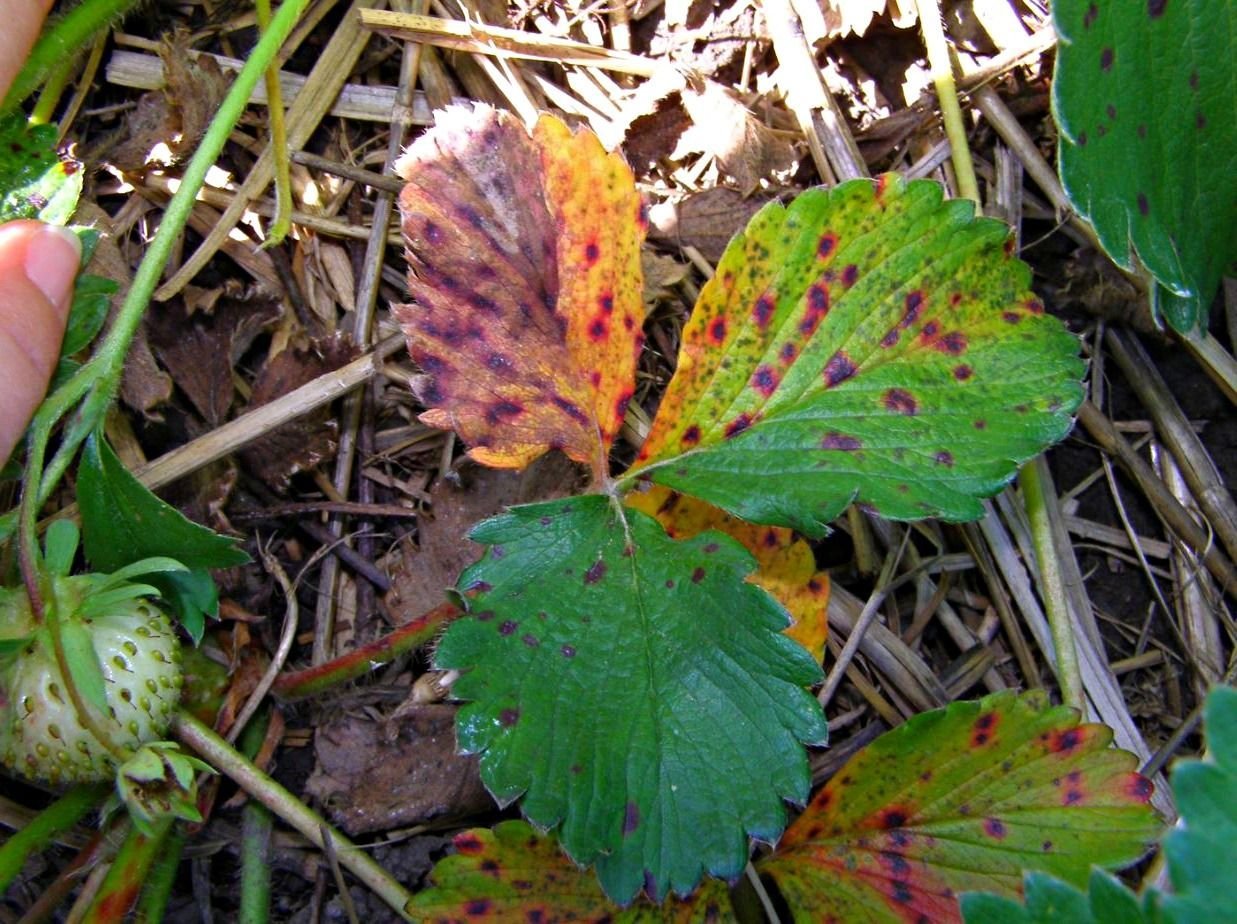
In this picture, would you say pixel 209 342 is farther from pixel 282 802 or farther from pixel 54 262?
pixel 282 802

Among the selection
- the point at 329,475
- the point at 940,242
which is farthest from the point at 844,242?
the point at 329,475

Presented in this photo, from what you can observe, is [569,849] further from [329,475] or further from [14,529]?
[14,529]

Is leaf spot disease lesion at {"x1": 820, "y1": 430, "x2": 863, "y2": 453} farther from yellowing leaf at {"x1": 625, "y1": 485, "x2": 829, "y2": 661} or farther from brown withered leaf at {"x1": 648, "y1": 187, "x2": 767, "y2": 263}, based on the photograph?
brown withered leaf at {"x1": 648, "y1": 187, "x2": 767, "y2": 263}

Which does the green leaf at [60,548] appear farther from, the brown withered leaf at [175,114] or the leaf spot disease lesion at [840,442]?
the leaf spot disease lesion at [840,442]

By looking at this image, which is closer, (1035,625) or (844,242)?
(844,242)

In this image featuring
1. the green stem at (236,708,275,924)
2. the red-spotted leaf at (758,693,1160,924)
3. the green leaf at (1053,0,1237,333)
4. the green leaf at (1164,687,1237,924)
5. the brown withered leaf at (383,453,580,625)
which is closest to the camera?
the green leaf at (1164,687,1237,924)

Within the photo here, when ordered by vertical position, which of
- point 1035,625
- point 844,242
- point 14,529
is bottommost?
point 1035,625

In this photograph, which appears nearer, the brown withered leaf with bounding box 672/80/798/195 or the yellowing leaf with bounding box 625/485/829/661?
the yellowing leaf with bounding box 625/485/829/661

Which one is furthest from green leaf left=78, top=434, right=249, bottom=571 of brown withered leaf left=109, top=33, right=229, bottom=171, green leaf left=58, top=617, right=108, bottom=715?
brown withered leaf left=109, top=33, right=229, bottom=171
